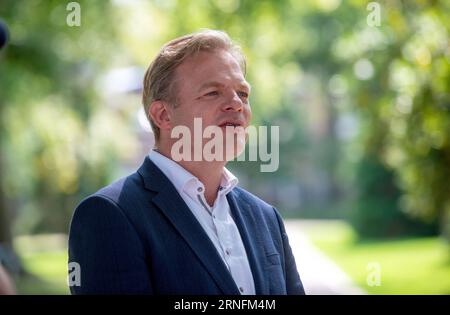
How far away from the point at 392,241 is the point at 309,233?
424 cm

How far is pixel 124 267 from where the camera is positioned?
1609 mm

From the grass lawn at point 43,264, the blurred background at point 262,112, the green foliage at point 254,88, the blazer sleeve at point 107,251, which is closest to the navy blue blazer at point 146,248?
the blazer sleeve at point 107,251

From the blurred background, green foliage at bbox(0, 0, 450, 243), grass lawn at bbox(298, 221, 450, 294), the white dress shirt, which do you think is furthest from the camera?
grass lawn at bbox(298, 221, 450, 294)

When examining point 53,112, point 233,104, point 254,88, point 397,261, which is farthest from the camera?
point 53,112

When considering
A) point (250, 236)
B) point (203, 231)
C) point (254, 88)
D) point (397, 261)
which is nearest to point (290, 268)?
point (250, 236)

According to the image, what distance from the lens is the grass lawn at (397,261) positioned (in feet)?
27.7

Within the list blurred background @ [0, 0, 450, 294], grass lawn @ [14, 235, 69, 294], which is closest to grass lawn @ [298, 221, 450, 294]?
blurred background @ [0, 0, 450, 294]

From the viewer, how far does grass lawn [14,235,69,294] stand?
10438 millimetres

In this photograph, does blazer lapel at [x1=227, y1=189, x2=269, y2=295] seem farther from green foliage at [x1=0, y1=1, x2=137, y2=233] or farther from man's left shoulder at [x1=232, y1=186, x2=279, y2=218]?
green foliage at [x1=0, y1=1, x2=137, y2=233]

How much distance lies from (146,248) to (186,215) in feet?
0.42

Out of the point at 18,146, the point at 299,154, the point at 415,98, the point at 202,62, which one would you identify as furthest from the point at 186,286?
the point at 299,154

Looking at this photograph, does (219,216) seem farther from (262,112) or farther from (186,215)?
(262,112)

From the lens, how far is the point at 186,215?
5.63ft
